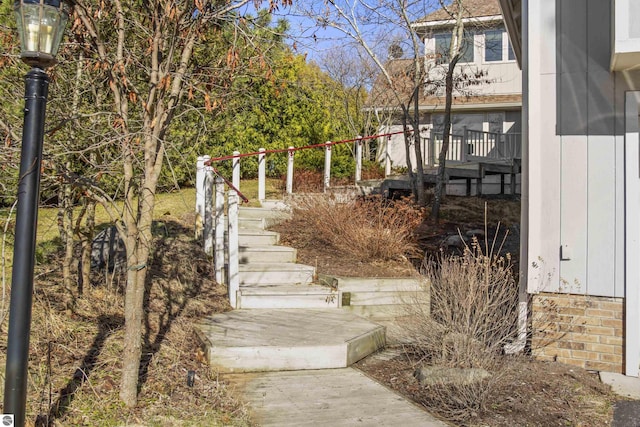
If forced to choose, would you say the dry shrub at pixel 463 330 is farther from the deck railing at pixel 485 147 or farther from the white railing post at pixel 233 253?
the deck railing at pixel 485 147

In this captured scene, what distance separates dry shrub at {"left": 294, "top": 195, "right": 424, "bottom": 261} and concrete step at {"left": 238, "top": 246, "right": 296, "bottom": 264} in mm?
863

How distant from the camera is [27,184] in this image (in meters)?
3.29

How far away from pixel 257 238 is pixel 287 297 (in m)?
2.01

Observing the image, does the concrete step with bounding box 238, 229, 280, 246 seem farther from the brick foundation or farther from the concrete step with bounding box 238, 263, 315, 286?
the brick foundation

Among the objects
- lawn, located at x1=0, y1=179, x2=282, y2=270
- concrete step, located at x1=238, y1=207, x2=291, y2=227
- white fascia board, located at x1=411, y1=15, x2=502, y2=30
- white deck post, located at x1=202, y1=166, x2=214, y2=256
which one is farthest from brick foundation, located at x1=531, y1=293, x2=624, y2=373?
white fascia board, located at x1=411, y1=15, x2=502, y2=30

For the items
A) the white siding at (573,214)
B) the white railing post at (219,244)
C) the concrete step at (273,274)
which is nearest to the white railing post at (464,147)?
the concrete step at (273,274)

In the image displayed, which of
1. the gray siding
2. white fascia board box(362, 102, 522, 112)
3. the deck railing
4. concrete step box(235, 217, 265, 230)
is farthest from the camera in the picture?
white fascia board box(362, 102, 522, 112)

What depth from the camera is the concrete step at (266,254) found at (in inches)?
→ 332

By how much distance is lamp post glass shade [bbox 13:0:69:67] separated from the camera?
328 centimetres

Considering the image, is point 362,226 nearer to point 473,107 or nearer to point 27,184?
point 27,184

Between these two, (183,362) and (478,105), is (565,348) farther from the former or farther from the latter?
(478,105)

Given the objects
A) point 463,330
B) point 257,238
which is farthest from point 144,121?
point 257,238

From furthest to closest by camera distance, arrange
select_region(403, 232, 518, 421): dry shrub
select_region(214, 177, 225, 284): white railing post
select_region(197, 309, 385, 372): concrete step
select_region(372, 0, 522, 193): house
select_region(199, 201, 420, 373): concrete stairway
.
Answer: select_region(372, 0, 522, 193): house, select_region(214, 177, 225, 284): white railing post, select_region(199, 201, 420, 373): concrete stairway, select_region(197, 309, 385, 372): concrete step, select_region(403, 232, 518, 421): dry shrub

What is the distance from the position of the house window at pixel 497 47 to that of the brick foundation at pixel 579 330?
13.5m
